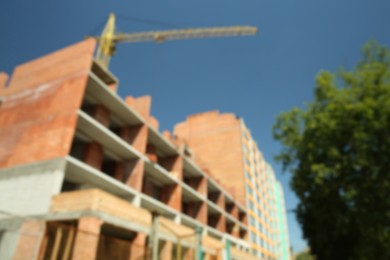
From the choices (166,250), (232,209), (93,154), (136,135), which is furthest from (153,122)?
(232,209)

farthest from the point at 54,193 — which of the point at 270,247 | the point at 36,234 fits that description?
the point at 270,247

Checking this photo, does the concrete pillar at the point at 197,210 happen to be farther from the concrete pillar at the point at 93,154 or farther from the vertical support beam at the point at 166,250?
the concrete pillar at the point at 93,154

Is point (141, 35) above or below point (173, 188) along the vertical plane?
above

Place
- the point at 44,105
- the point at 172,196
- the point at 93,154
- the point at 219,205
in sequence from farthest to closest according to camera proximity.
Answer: the point at 219,205 < the point at 172,196 < the point at 93,154 < the point at 44,105

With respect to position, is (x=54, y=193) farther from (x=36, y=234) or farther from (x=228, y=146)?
(x=228, y=146)

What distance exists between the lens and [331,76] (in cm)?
2138

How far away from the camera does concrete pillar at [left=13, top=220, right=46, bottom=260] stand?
44.8 ft

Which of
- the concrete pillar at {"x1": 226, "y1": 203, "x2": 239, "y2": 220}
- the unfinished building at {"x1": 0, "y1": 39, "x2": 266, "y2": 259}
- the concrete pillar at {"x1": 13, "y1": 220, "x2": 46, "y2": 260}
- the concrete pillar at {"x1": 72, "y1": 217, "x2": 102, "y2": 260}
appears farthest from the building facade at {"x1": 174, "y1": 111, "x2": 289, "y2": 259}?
the concrete pillar at {"x1": 72, "y1": 217, "x2": 102, "y2": 260}

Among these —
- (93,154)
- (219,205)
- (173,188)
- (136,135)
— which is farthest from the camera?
(219,205)

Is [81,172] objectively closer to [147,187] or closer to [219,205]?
[147,187]

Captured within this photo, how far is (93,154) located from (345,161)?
56.1 ft

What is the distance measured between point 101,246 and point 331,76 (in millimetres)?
18532

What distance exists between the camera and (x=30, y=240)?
46.6 feet

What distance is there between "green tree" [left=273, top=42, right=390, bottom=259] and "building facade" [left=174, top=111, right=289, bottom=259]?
22536 millimetres
